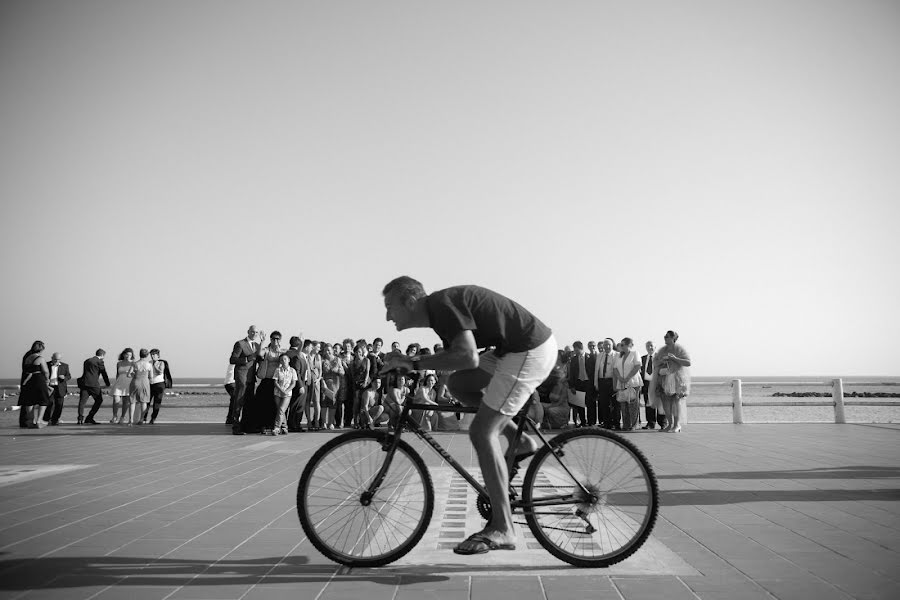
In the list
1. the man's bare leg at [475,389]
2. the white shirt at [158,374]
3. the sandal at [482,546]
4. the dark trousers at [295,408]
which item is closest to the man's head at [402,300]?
the man's bare leg at [475,389]

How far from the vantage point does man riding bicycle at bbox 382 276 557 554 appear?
3.70 meters

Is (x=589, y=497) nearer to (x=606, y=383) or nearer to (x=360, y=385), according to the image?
(x=606, y=383)

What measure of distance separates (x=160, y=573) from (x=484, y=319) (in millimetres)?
2271

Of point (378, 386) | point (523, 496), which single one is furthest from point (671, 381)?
point (523, 496)

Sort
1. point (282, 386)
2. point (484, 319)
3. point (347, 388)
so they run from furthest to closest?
1. point (347, 388)
2. point (282, 386)
3. point (484, 319)

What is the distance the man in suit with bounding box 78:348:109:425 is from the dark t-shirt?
15.9m

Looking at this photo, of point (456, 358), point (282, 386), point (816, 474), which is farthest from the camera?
point (282, 386)

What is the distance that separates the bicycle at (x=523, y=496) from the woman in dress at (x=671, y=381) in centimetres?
1063

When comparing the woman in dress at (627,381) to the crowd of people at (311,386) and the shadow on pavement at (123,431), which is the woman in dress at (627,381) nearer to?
the crowd of people at (311,386)

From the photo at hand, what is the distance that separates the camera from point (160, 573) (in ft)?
12.1

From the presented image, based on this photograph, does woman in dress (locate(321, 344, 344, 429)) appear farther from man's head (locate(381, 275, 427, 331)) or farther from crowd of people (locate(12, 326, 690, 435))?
man's head (locate(381, 275, 427, 331))

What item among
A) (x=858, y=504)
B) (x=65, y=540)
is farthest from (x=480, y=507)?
(x=858, y=504)

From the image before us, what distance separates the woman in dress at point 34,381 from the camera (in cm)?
1488

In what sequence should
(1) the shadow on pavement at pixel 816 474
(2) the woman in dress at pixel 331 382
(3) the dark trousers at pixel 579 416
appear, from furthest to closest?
(3) the dark trousers at pixel 579 416, (2) the woman in dress at pixel 331 382, (1) the shadow on pavement at pixel 816 474
